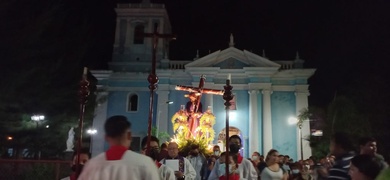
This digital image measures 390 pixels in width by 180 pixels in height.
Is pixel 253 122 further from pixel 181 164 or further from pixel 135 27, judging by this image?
pixel 181 164

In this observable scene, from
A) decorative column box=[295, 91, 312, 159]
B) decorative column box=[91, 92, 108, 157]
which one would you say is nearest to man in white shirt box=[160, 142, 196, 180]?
decorative column box=[295, 91, 312, 159]

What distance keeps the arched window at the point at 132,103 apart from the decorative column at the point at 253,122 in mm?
8711

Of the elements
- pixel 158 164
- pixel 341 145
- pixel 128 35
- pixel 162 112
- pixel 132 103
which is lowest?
pixel 158 164

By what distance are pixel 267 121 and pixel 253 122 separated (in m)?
1.02

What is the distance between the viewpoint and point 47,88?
18859mm

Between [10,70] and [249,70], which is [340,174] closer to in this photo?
[10,70]

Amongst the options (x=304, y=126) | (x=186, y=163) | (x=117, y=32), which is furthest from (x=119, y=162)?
(x=117, y=32)

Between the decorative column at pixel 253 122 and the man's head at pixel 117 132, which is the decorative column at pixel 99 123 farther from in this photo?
the man's head at pixel 117 132

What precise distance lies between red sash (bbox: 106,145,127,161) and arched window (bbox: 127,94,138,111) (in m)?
25.1

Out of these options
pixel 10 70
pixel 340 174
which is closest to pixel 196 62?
pixel 10 70

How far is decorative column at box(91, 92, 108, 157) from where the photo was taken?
26.2 metres

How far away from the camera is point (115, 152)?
10.7 ft

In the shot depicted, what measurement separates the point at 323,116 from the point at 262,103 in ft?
14.6

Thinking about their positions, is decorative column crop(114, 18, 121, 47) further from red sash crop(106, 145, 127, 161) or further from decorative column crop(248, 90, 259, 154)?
red sash crop(106, 145, 127, 161)
